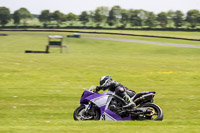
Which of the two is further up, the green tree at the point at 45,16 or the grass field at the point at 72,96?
the grass field at the point at 72,96

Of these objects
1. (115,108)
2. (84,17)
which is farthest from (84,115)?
(84,17)

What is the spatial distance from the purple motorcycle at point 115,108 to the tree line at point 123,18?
134059 millimetres

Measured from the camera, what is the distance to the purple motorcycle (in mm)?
10172

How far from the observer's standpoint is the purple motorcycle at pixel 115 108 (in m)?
10.2

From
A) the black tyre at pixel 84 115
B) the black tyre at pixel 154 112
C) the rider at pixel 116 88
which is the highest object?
the rider at pixel 116 88

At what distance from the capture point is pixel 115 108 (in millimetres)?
10320

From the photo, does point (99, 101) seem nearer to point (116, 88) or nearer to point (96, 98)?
point (96, 98)

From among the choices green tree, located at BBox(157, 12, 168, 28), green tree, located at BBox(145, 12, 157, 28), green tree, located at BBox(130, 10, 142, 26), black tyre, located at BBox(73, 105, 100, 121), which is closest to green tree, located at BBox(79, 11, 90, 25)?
green tree, located at BBox(130, 10, 142, 26)

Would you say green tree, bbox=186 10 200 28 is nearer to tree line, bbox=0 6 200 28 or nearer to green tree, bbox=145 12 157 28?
tree line, bbox=0 6 200 28

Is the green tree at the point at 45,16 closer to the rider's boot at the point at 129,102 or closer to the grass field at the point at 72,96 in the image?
the grass field at the point at 72,96

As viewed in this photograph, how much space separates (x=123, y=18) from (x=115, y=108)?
169738mm

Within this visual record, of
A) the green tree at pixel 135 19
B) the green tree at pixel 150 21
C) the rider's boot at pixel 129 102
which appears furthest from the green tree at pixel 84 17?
the rider's boot at pixel 129 102

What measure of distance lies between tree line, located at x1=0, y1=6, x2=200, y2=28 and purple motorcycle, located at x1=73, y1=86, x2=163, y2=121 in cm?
13406

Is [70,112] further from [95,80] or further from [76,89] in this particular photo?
[95,80]
